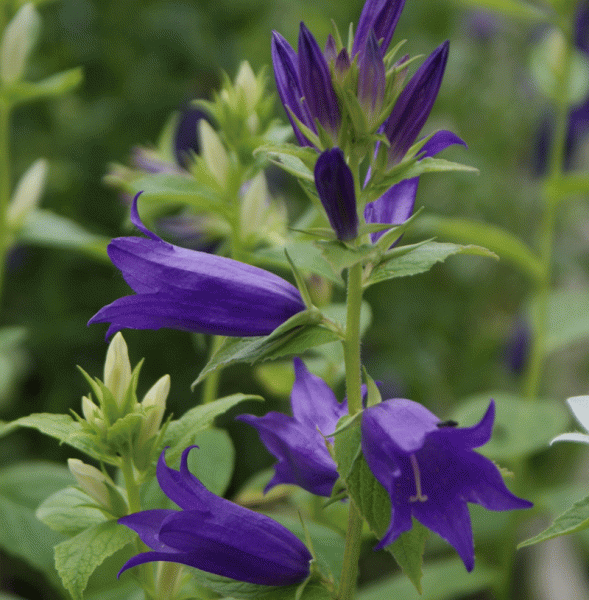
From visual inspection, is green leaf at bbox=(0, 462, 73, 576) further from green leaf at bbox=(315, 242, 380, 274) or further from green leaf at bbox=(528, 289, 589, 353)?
green leaf at bbox=(528, 289, 589, 353)

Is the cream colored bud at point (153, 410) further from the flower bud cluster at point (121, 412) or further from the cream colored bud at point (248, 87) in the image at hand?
the cream colored bud at point (248, 87)

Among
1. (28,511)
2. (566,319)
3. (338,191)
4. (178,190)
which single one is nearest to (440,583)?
(566,319)

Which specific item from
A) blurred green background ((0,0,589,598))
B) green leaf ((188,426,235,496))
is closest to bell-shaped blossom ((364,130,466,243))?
green leaf ((188,426,235,496))

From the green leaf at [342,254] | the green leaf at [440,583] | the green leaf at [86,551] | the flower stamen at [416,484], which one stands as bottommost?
the green leaf at [440,583]

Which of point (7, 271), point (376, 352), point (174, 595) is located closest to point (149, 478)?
point (174, 595)

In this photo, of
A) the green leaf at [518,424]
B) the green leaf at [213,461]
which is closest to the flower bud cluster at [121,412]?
the green leaf at [213,461]

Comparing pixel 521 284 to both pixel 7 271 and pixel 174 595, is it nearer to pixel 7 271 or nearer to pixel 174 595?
pixel 7 271
